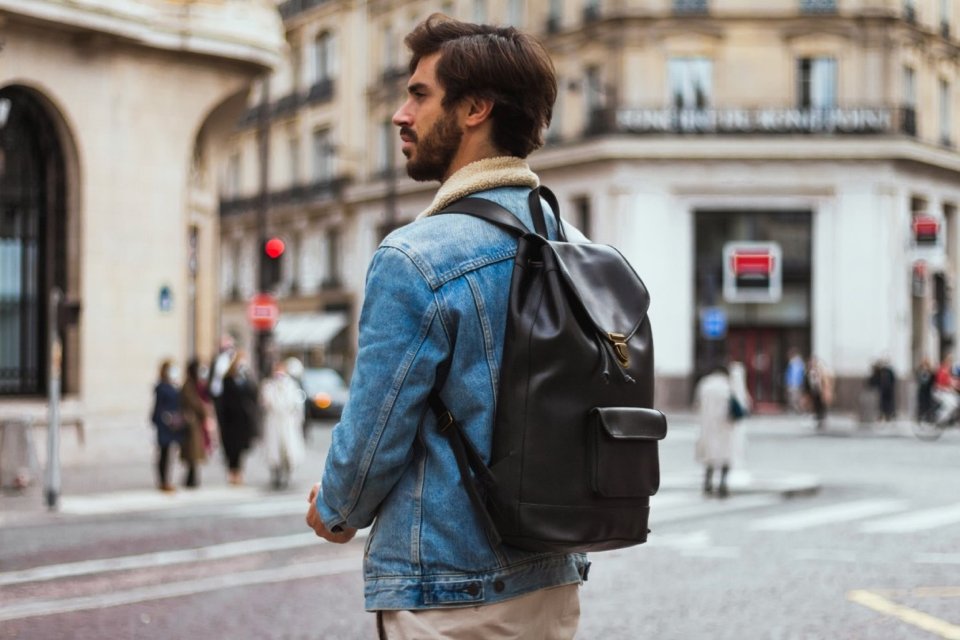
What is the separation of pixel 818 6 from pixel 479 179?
1508 inches

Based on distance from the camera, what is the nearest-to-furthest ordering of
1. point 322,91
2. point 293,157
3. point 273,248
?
point 273,248 → point 322,91 → point 293,157

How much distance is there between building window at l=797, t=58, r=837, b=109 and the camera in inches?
1527

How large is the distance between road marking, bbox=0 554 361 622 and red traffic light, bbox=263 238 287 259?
13492mm

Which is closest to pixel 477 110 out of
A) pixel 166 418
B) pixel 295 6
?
pixel 166 418

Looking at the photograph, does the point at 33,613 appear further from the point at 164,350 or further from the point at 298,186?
the point at 298,186

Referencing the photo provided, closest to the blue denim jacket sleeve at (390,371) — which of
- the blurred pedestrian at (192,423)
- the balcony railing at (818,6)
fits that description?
the blurred pedestrian at (192,423)

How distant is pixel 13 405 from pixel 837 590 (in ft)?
41.2

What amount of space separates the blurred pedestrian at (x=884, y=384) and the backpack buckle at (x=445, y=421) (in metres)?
31.8

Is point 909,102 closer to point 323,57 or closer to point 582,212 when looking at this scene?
point 582,212

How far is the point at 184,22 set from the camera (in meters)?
20.9

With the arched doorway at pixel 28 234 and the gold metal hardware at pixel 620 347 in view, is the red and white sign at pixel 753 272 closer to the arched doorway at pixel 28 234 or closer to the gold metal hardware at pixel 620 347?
the arched doorway at pixel 28 234

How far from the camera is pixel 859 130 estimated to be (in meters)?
38.2

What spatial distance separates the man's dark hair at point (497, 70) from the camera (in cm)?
262

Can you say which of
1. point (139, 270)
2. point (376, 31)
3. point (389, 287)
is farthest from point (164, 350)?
point (376, 31)
